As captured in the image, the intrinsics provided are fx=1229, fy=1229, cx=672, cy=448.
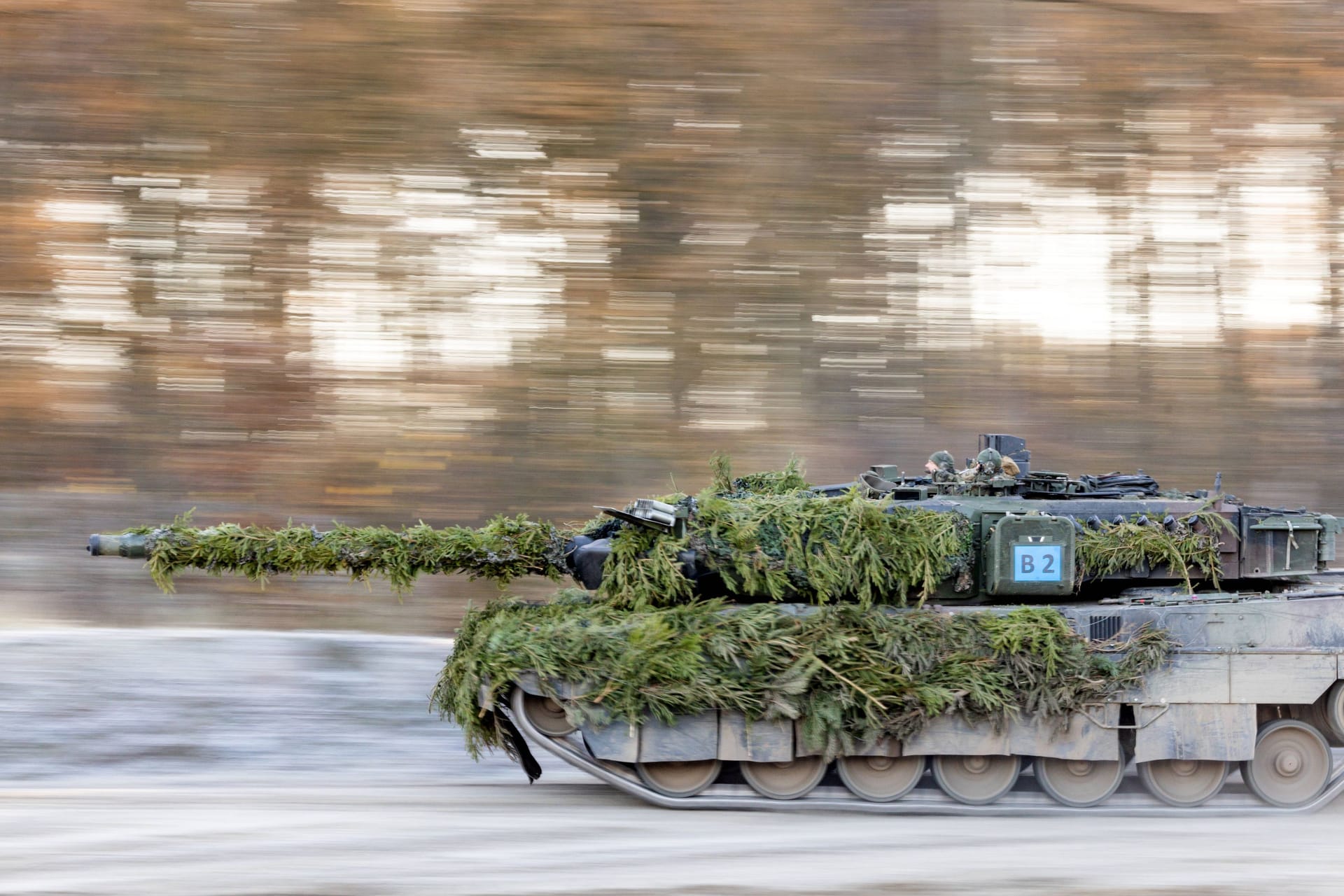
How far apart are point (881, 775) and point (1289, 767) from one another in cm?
288

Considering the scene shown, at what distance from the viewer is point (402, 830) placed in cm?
767

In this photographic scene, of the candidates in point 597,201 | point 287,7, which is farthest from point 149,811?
point 287,7

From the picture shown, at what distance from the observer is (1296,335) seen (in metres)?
16.9

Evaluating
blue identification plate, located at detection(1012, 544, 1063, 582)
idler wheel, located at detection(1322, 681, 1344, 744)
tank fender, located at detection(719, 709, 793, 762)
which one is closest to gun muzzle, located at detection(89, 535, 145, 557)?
tank fender, located at detection(719, 709, 793, 762)

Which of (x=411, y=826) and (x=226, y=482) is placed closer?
(x=411, y=826)

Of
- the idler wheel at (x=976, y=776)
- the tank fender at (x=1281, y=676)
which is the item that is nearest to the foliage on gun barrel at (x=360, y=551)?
the idler wheel at (x=976, y=776)

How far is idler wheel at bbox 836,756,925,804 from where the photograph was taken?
8492 millimetres

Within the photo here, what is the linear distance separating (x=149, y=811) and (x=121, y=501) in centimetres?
759

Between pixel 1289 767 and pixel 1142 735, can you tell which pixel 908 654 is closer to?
pixel 1142 735

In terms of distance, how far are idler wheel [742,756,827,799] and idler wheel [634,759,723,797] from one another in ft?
0.91

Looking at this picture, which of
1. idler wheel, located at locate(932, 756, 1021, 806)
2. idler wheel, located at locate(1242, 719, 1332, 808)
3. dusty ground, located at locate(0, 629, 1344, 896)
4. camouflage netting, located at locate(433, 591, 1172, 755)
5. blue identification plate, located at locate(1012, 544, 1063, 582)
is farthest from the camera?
idler wheel, located at locate(1242, 719, 1332, 808)

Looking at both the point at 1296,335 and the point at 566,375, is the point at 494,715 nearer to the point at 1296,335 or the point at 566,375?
the point at 566,375

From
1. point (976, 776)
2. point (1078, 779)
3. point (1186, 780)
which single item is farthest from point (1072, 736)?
point (1186, 780)

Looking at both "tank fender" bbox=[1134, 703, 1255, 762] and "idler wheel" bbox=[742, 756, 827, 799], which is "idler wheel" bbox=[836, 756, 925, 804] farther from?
"tank fender" bbox=[1134, 703, 1255, 762]
